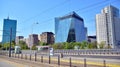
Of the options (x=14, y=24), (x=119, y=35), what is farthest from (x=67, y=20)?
(x=119, y=35)

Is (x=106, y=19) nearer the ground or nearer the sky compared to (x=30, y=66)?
nearer the sky

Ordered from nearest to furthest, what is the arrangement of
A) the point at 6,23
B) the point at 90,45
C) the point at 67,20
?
the point at 67,20
the point at 6,23
the point at 90,45

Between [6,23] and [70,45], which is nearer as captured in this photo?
[6,23]

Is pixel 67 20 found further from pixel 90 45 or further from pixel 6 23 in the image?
pixel 90 45

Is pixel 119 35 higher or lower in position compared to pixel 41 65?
higher

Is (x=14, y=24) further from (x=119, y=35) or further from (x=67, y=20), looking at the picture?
(x=119, y=35)

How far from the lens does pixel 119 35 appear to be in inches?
4909

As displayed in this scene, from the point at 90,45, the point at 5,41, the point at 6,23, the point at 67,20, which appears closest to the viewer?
the point at 67,20

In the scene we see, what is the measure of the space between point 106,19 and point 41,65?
73.8 m

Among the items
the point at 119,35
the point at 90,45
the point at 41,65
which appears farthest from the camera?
the point at 90,45

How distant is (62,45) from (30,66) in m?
113

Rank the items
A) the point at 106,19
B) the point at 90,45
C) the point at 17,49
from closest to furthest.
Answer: the point at 17,49
the point at 106,19
the point at 90,45

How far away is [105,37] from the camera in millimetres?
153750

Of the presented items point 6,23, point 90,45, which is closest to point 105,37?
point 90,45
